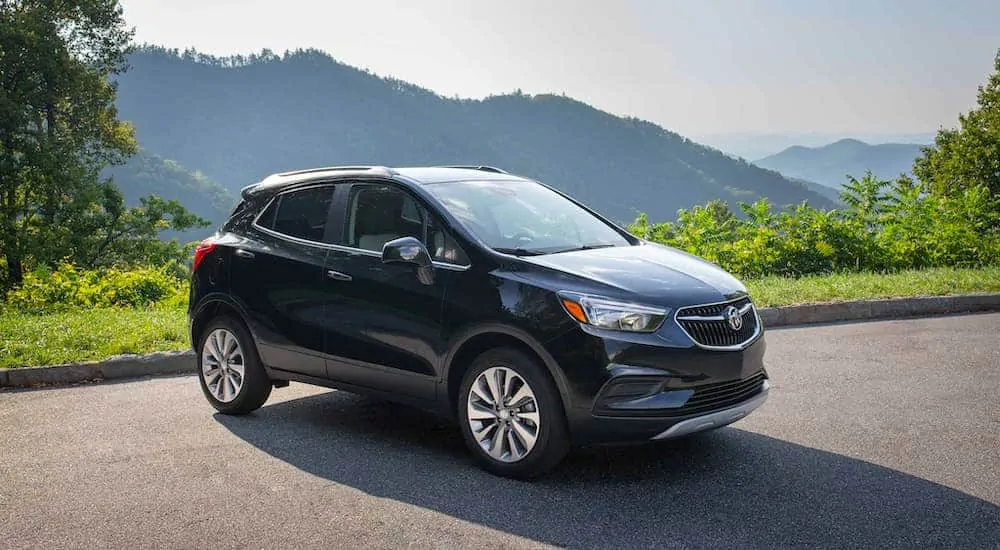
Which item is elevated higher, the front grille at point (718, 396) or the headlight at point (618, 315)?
the headlight at point (618, 315)

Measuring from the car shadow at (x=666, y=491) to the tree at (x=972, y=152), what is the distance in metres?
50.0

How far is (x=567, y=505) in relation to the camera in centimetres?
497

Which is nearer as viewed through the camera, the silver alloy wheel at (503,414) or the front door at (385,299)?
the silver alloy wheel at (503,414)

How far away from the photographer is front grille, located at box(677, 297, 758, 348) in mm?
5180

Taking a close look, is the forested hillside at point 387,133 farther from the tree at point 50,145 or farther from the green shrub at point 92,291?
the green shrub at point 92,291

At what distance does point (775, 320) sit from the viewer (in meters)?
11.0

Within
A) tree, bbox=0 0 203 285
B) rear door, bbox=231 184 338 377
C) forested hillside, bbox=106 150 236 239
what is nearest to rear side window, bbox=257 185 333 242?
rear door, bbox=231 184 338 377

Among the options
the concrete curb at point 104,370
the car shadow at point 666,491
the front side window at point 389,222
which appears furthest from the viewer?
the concrete curb at point 104,370

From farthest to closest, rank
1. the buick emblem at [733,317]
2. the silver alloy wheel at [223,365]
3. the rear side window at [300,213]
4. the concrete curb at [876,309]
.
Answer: the concrete curb at [876,309] → the silver alloy wheel at [223,365] → the rear side window at [300,213] → the buick emblem at [733,317]

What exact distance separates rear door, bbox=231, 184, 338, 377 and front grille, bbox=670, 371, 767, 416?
251cm

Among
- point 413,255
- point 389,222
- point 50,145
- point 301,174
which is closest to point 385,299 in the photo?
point 413,255

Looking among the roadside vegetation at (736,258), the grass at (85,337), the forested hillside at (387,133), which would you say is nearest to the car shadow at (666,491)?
the grass at (85,337)

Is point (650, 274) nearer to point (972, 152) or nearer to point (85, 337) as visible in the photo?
point (85, 337)

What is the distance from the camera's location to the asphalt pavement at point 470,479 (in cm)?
456
